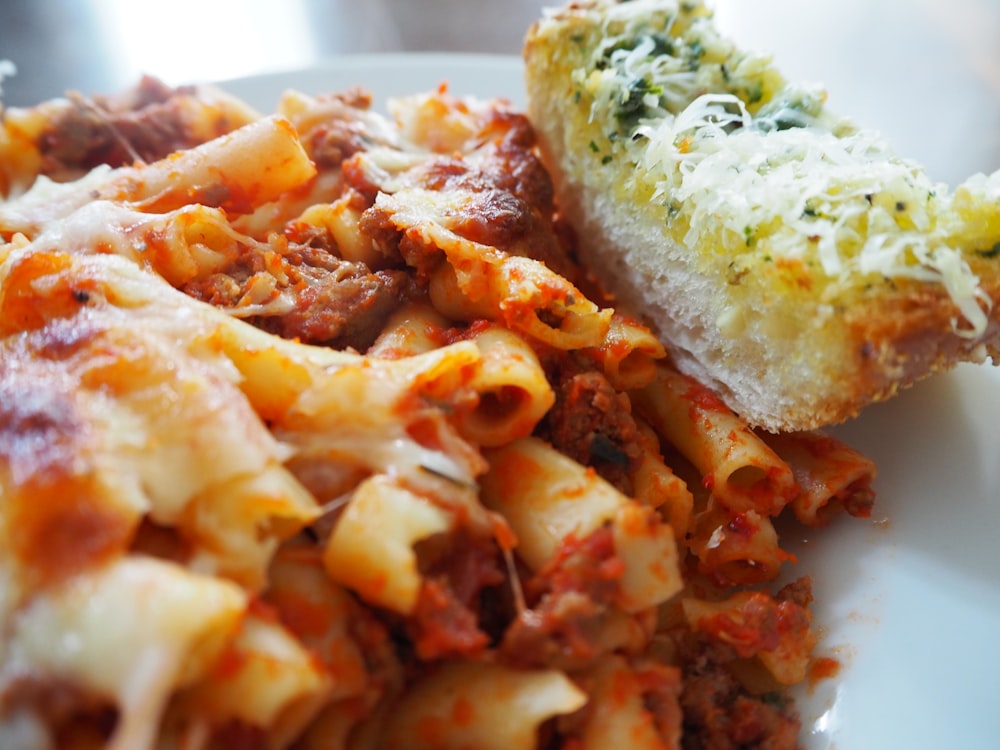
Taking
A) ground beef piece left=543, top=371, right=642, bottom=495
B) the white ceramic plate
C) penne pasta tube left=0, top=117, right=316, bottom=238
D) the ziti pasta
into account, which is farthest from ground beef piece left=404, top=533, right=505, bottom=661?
penne pasta tube left=0, top=117, right=316, bottom=238

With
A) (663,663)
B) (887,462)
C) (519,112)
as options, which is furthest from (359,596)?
(519,112)

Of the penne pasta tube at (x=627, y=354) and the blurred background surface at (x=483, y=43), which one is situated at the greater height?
the blurred background surface at (x=483, y=43)

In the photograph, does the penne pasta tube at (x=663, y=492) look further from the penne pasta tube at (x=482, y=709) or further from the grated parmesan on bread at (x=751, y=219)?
the penne pasta tube at (x=482, y=709)

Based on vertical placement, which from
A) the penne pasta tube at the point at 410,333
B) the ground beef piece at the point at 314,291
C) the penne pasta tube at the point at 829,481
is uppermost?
the ground beef piece at the point at 314,291

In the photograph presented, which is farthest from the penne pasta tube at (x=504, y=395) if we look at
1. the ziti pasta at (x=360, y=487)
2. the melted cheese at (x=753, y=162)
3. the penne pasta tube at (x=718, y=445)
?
the melted cheese at (x=753, y=162)

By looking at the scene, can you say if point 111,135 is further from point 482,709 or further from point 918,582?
point 918,582

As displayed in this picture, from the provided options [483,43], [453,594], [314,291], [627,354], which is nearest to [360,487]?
[453,594]

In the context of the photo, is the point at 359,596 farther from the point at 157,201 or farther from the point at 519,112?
the point at 519,112
